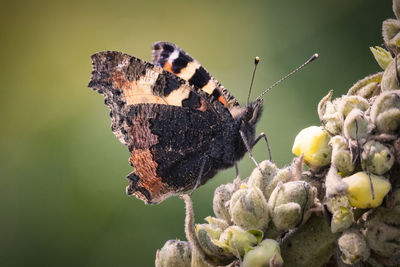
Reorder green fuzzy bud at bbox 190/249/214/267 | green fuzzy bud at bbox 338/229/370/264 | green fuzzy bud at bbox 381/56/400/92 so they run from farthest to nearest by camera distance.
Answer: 1. green fuzzy bud at bbox 190/249/214/267
2. green fuzzy bud at bbox 381/56/400/92
3. green fuzzy bud at bbox 338/229/370/264

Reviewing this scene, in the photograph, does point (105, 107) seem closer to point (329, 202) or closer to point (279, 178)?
point (279, 178)

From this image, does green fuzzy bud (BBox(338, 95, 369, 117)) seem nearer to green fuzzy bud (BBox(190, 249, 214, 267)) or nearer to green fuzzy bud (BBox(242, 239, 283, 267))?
green fuzzy bud (BBox(242, 239, 283, 267))

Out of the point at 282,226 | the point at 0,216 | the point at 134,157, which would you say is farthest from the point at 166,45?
the point at 0,216

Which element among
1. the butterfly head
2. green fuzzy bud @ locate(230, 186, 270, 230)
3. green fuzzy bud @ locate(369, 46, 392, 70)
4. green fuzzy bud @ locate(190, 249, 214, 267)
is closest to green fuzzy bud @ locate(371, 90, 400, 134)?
green fuzzy bud @ locate(369, 46, 392, 70)

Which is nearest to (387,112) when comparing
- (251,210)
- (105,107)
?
(251,210)

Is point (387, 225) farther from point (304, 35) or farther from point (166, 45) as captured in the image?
point (304, 35)

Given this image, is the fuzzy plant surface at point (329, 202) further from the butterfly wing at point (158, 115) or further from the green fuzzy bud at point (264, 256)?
the butterfly wing at point (158, 115)
